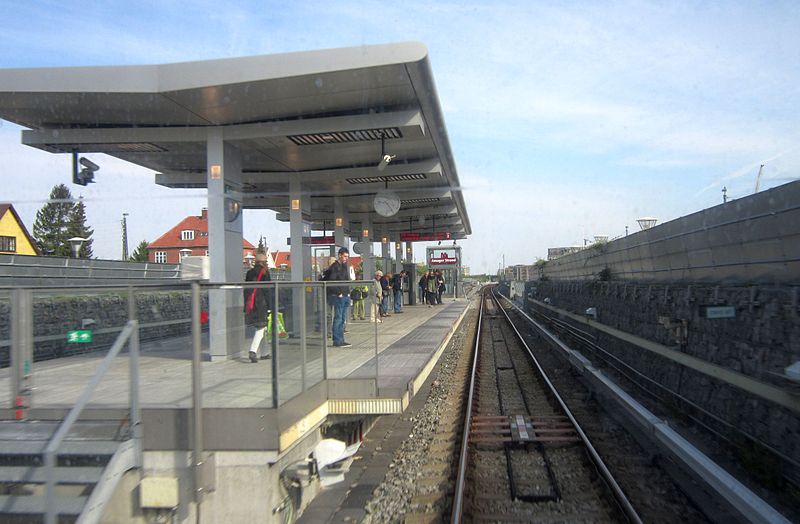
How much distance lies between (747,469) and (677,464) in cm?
73

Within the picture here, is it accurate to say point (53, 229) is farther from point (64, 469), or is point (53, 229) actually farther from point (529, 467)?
point (529, 467)

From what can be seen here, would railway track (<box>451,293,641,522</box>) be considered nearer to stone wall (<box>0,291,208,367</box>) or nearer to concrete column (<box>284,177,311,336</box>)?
stone wall (<box>0,291,208,367</box>)

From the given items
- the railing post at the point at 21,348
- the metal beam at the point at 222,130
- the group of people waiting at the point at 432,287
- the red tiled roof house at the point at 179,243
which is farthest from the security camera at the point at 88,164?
the red tiled roof house at the point at 179,243

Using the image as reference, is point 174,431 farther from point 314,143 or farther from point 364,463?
point 314,143

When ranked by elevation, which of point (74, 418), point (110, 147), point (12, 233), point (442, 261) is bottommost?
point (74, 418)

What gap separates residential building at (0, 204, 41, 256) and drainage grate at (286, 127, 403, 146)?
2551 centimetres

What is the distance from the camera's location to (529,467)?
7270 mm

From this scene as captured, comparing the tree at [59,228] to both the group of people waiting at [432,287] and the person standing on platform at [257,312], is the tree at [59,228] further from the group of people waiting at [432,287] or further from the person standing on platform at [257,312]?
the person standing on platform at [257,312]

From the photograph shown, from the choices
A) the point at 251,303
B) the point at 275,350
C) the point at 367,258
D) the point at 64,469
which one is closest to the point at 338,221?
the point at 367,258

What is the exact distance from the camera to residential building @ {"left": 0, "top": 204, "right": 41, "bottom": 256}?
3159 centimetres

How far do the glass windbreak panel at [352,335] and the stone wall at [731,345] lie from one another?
4318 mm

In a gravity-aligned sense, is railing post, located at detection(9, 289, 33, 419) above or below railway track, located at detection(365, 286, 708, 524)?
above

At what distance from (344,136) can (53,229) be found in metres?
46.0

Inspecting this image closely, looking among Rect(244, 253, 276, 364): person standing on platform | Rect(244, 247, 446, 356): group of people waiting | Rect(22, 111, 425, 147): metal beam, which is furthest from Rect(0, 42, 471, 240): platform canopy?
Rect(244, 253, 276, 364): person standing on platform
